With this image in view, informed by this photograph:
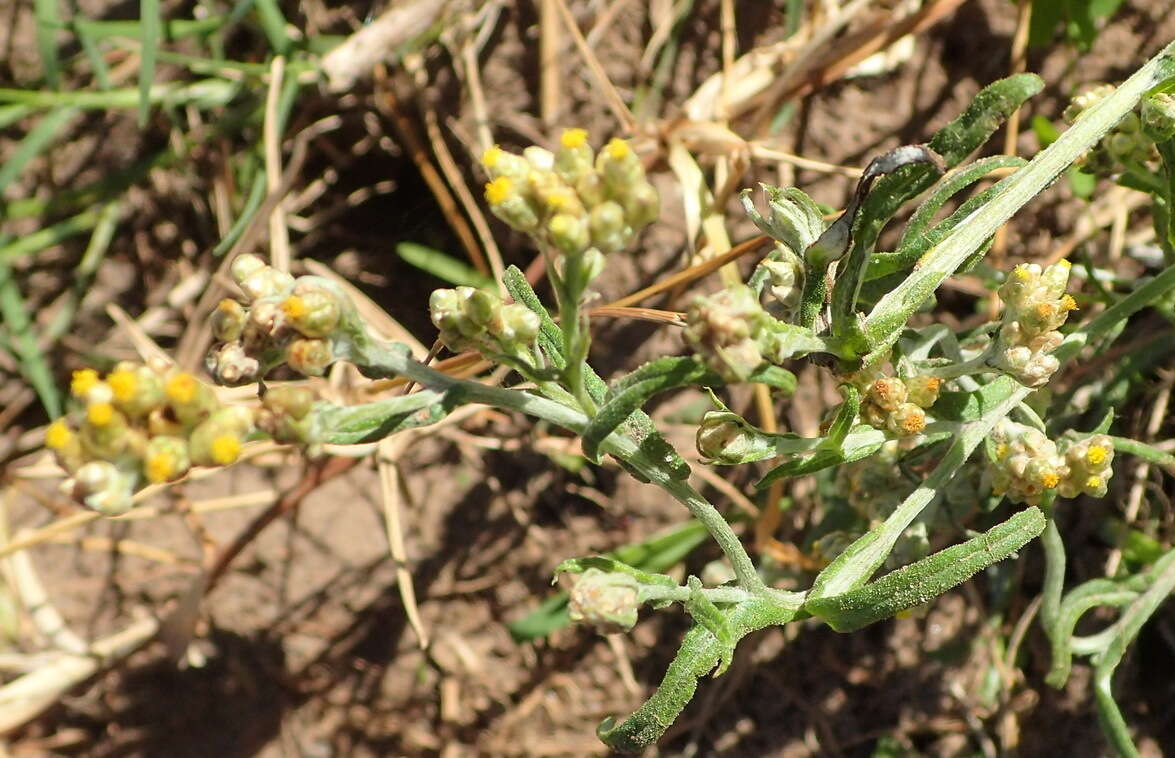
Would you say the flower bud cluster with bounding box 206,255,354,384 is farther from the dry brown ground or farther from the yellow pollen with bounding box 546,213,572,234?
the dry brown ground

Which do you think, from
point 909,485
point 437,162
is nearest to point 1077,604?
point 909,485

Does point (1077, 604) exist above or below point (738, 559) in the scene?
below

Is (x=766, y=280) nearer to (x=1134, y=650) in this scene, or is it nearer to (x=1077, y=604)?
(x=1077, y=604)

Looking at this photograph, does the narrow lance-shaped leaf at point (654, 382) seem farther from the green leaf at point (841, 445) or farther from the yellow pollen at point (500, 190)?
the yellow pollen at point (500, 190)

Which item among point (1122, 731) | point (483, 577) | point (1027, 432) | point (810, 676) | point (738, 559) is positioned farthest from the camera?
point (483, 577)

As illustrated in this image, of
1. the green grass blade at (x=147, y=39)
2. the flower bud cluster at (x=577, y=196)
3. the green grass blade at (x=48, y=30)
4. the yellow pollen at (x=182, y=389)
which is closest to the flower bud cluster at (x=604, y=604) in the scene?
the flower bud cluster at (x=577, y=196)

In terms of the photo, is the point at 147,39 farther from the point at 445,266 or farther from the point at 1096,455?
the point at 1096,455
